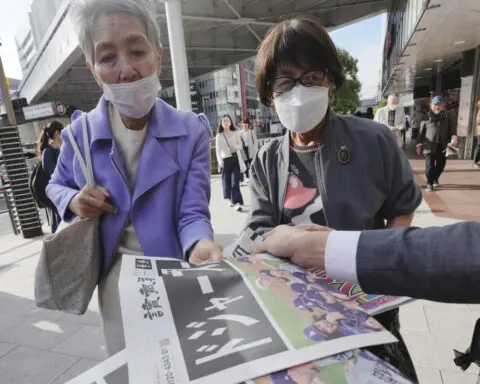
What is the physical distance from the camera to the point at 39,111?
75.8 ft

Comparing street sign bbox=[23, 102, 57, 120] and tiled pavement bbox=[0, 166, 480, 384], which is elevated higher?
street sign bbox=[23, 102, 57, 120]

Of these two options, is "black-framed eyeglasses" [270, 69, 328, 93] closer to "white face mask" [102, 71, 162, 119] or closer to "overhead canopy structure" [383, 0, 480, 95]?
"white face mask" [102, 71, 162, 119]

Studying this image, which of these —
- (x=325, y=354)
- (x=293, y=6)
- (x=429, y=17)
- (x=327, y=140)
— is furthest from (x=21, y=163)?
(x=293, y=6)

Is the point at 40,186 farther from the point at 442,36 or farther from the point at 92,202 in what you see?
the point at 442,36

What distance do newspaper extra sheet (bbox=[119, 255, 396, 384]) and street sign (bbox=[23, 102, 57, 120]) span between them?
25795 mm

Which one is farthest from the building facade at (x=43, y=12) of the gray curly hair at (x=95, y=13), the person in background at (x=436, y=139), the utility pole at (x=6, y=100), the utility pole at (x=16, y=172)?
the gray curly hair at (x=95, y=13)

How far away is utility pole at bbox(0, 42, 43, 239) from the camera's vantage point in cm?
587

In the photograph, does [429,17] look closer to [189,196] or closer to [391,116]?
[391,116]

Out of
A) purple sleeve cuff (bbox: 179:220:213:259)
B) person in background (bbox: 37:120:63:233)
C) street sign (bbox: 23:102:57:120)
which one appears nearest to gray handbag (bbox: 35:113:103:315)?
purple sleeve cuff (bbox: 179:220:213:259)

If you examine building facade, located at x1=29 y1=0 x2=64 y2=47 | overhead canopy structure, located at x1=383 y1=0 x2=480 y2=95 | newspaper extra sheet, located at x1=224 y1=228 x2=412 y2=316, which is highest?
building facade, located at x1=29 y1=0 x2=64 y2=47

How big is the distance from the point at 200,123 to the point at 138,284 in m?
0.78

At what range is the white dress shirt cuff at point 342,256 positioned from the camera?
70cm

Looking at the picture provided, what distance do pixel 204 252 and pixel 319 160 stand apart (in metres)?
0.53

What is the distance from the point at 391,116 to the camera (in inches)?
261
